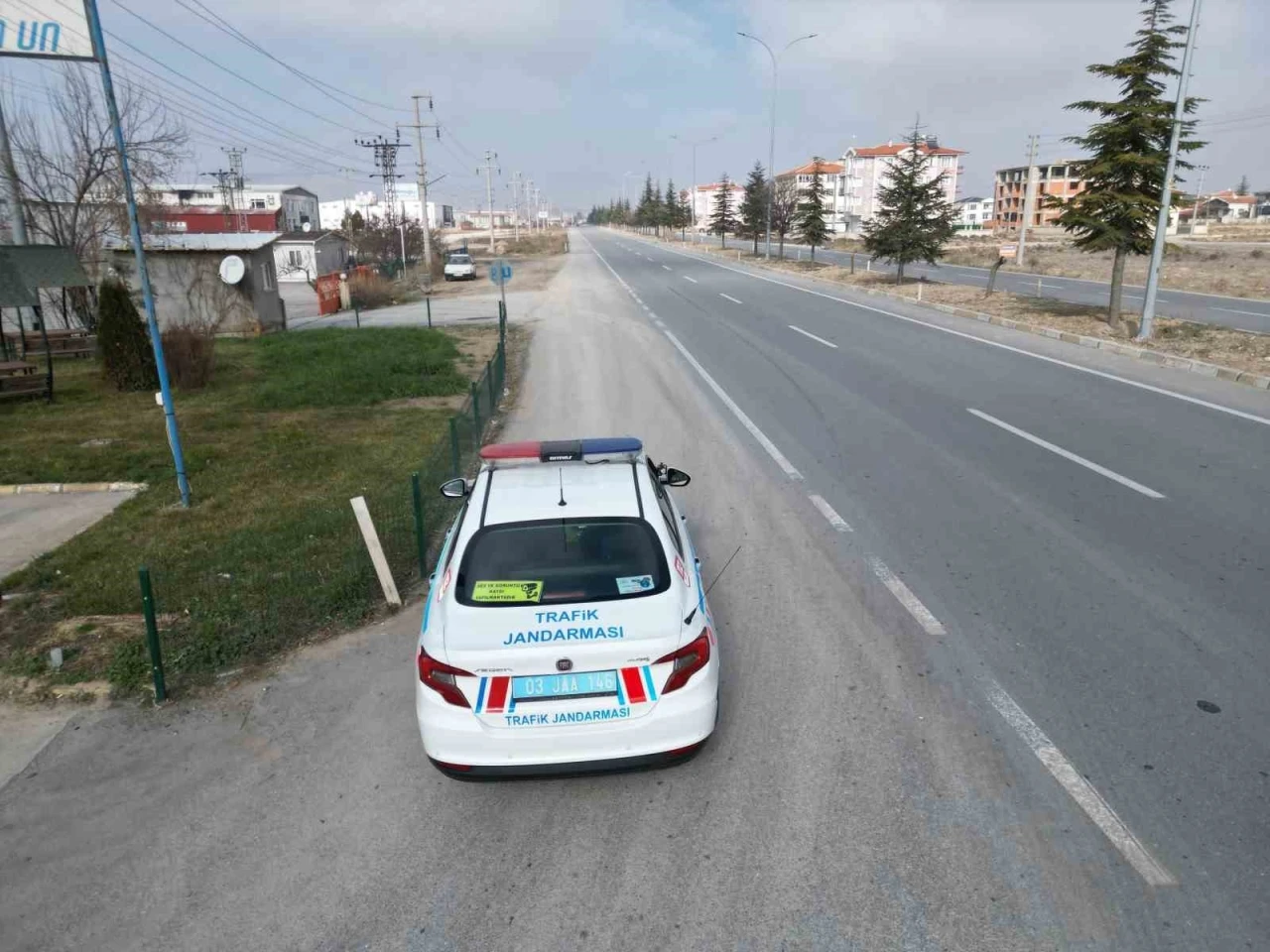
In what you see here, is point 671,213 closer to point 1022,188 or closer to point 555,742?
point 1022,188

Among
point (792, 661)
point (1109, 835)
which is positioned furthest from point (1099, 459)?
point (1109, 835)

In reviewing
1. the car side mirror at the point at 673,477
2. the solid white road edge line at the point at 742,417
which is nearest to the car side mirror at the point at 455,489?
the car side mirror at the point at 673,477

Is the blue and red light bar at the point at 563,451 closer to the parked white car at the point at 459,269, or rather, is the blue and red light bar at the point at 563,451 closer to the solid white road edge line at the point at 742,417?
the solid white road edge line at the point at 742,417

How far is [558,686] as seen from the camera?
414cm

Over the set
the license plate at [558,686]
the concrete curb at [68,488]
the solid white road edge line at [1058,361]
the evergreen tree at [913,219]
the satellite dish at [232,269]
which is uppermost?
the evergreen tree at [913,219]

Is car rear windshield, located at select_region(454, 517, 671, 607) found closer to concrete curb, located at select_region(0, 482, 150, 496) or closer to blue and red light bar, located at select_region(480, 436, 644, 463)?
blue and red light bar, located at select_region(480, 436, 644, 463)

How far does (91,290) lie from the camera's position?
23.7 m

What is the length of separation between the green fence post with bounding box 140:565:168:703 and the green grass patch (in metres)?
0.25

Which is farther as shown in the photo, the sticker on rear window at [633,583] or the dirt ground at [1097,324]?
the dirt ground at [1097,324]

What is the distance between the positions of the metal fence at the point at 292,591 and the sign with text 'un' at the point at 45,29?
16.9 feet

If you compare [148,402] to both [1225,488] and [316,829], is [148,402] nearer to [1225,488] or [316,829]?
[316,829]

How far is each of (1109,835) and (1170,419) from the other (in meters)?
10.2

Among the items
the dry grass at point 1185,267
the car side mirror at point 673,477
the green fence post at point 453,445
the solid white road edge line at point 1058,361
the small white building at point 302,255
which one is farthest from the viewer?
the small white building at point 302,255

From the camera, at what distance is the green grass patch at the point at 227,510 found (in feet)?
21.3
